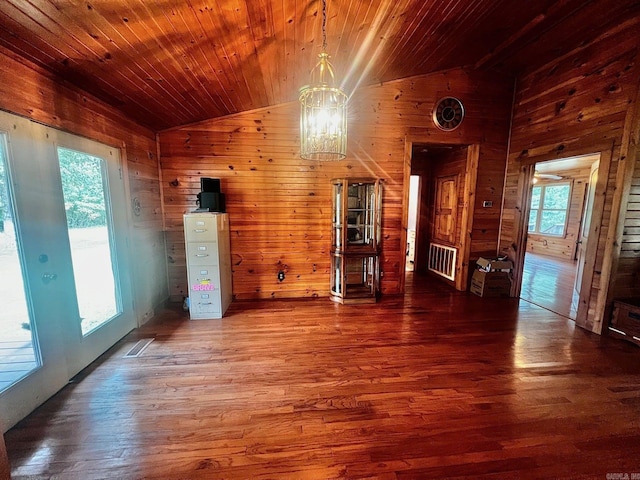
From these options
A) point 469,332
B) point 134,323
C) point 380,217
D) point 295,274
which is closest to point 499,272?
point 469,332

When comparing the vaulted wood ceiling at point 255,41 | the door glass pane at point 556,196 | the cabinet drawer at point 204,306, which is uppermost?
the vaulted wood ceiling at point 255,41

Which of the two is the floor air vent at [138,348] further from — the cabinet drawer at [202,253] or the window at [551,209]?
the window at [551,209]

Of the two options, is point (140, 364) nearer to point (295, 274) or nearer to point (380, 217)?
point (295, 274)

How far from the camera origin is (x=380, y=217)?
3934mm

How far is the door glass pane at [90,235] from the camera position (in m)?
2.25

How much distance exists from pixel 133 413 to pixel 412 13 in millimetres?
3841

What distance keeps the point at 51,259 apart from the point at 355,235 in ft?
10.3

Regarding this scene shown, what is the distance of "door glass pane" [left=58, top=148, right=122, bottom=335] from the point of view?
225 cm

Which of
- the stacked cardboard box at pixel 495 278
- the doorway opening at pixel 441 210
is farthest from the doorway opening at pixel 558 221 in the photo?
the doorway opening at pixel 441 210

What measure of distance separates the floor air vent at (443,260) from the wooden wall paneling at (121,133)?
4501 mm

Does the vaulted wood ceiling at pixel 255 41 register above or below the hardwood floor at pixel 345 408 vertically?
above

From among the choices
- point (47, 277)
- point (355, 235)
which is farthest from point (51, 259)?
point (355, 235)

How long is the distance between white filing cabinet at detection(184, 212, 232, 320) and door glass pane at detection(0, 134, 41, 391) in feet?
4.73

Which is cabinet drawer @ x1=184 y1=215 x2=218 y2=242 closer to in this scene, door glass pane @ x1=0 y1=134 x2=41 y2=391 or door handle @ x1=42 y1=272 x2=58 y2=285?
door handle @ x1=42 y1=272 x2=58 y2=285
